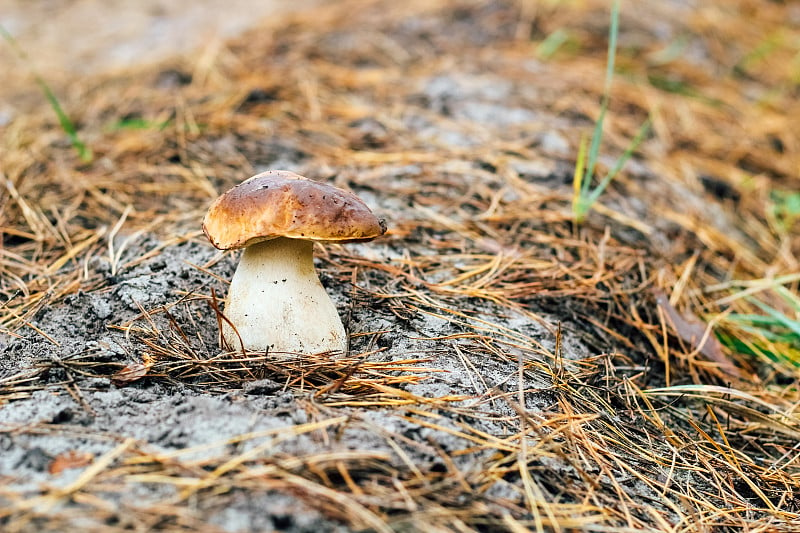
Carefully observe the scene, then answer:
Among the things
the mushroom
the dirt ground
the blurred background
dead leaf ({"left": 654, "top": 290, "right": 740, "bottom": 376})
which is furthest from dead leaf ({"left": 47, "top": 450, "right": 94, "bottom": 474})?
the blurred background

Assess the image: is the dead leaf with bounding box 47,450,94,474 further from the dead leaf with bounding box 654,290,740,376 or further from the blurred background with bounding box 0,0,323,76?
the blurred background with bounding box 0,0,323,76

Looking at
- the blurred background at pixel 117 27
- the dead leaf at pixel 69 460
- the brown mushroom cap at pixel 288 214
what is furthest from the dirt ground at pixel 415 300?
the blurred background at pixel 117 27

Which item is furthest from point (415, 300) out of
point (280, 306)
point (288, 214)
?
point (288, 214)

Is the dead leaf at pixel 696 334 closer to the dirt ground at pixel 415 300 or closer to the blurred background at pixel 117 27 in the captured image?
the dirt ground at pixel 415 300

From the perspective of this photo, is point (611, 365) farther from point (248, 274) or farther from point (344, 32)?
point (344, 32)

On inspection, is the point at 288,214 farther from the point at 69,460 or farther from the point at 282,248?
the point at 69,460

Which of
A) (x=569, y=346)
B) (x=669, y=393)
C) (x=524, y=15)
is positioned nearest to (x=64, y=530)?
(x=569, y=346)
